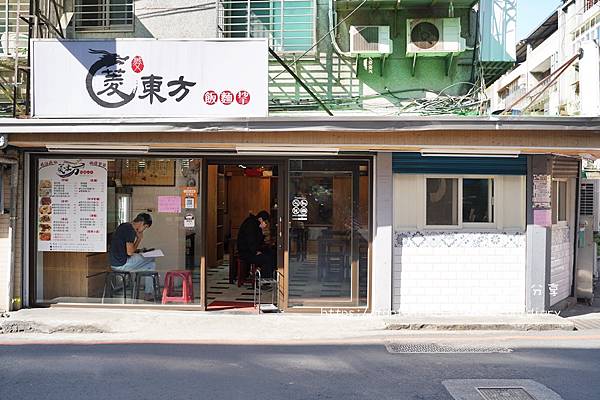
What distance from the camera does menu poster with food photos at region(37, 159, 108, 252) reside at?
1076cm

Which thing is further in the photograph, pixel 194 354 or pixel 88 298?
pixel 88 298

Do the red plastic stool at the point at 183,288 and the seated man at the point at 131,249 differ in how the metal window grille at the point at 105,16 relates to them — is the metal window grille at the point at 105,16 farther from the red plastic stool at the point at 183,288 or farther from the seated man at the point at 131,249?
the red plastic stool at the point at 183,288

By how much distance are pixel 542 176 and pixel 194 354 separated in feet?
21.6

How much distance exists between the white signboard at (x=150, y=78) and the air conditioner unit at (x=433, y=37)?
3466 millimetres

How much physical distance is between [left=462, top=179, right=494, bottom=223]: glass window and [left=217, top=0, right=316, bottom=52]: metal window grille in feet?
13.8

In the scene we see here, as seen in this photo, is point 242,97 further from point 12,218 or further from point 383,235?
point 12,218

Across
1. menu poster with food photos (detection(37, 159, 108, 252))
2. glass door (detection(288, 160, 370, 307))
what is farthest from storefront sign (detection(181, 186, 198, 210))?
glass door (detection(288, 160, 370, 307))

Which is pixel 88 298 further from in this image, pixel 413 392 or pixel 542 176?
pixel 542 176

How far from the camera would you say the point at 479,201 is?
10.7 metres

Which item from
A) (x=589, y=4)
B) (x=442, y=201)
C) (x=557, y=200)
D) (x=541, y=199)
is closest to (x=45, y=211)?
(x=442, y=201)

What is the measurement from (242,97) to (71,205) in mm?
3778

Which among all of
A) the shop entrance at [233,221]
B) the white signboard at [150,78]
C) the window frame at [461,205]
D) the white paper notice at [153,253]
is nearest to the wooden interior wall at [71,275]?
the white paper notice at [153,253]

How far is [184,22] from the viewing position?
476 inches

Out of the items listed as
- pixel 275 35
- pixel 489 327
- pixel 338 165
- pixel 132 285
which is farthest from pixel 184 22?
pixel 489 327
